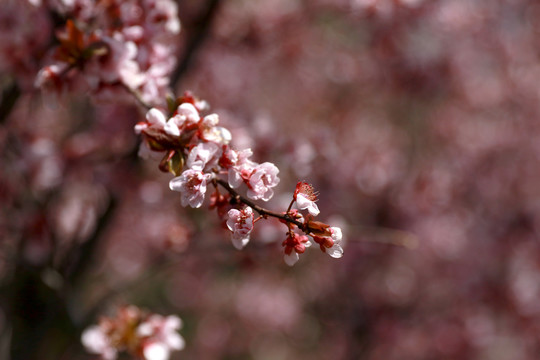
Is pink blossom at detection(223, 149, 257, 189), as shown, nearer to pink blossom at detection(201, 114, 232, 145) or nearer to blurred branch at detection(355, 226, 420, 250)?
pink blossom at detection(201, 114, 232, 145)

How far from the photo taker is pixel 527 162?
5.52 metres

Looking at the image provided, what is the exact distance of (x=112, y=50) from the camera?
1648 mm

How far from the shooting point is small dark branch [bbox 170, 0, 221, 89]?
2889mm

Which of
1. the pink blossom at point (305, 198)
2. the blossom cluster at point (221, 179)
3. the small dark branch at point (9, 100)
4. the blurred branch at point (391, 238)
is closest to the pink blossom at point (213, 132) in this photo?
the blossom cluster at point (221, 179)

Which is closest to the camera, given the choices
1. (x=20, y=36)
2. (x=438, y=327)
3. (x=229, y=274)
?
(x=20, y=36)

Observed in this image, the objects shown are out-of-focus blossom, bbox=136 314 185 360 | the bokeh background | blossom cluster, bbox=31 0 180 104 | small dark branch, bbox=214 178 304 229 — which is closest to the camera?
small dark branch, bbox=214 178 304 229

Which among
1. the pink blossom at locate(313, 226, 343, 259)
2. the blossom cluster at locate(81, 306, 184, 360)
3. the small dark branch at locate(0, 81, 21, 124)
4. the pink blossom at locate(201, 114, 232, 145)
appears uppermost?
the pink blossom at locate(201, 114, 232, 145)

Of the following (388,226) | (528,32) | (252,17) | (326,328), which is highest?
(528,32)

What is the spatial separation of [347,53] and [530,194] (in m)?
2.66

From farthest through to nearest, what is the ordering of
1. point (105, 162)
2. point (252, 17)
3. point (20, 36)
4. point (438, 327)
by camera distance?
point (438, 327), point (252, 17), point (105, 162), point (20, 36)

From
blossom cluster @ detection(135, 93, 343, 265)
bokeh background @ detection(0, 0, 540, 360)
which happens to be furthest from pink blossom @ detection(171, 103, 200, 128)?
bokeh background @ detection(0, 0, 540, 360)

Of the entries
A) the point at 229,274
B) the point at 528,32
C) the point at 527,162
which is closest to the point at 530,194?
the point at 527,162

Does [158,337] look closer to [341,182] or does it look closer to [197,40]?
[197,40]

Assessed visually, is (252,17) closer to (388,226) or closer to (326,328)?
(388,226)
